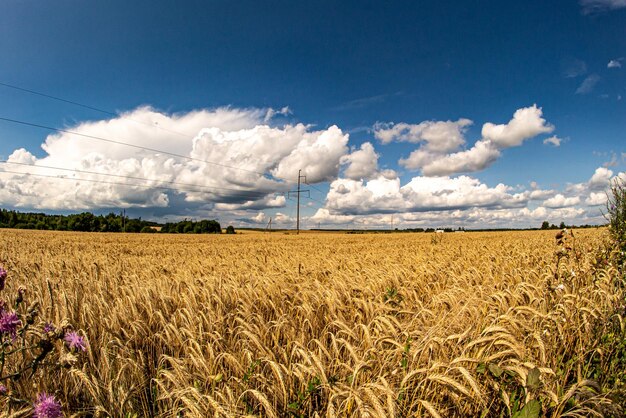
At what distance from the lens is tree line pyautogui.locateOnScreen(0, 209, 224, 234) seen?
93.8 m

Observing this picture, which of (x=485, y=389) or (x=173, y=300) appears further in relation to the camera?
(x=173, y=300)

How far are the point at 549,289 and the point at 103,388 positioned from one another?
4843 mm

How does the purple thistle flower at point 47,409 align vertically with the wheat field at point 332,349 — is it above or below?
above

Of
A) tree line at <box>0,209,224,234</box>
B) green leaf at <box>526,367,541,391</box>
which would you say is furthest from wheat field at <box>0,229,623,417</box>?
tree line at <box>0,209,224,234</box>

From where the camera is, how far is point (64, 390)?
8.97ft

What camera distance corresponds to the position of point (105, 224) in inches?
3868

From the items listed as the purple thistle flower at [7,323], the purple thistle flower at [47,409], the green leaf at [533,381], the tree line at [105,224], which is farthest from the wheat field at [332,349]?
the tree line at [105,224]

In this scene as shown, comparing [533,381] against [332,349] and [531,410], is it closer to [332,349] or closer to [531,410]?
[531,410]

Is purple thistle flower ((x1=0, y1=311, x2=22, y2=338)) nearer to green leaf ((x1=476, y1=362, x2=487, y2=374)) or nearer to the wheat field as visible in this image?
the wheat field

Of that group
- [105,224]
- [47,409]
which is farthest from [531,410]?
[105,224]

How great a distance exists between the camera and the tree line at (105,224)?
308ft

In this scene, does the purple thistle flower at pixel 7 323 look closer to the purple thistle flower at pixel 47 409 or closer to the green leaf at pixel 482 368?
the purple thistle flower at pixel 47 409

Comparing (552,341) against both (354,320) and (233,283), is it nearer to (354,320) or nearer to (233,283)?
(354,320)

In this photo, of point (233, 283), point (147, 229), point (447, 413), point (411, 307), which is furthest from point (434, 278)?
point (147, 229)
